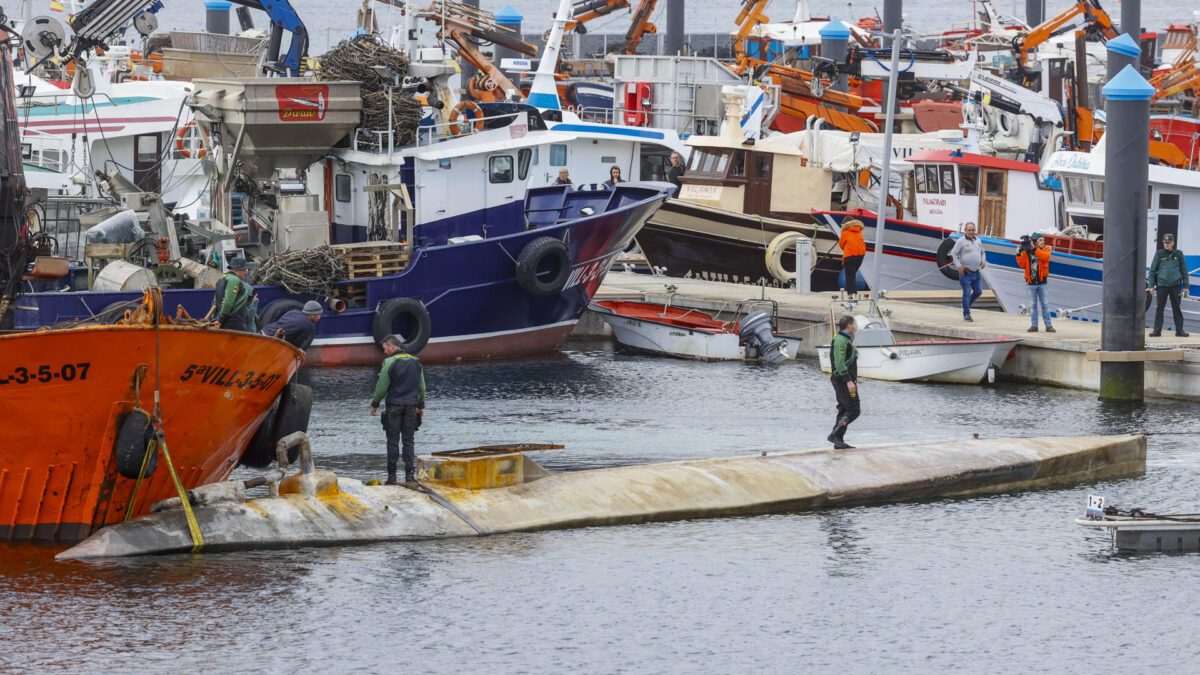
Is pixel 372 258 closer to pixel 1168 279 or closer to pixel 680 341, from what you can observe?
pixel 680 341

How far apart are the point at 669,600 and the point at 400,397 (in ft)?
10.4

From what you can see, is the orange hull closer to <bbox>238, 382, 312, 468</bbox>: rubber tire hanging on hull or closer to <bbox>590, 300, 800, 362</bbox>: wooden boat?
<bbox>238, 382, 312, 468</bbox>: rubber tire hanging on hull

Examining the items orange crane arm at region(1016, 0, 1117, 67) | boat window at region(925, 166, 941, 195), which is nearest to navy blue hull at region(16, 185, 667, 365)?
boat window at region(925, 166, 941, 195)

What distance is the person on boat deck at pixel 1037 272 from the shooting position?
22.5 meters

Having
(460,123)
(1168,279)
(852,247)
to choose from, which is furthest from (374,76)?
(1168,279)

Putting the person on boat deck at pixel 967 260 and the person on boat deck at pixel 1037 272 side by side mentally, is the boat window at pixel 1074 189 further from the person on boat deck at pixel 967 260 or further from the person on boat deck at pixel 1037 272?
the person on boat deck at pixel 1037 272

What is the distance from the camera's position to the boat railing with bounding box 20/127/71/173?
30.3 metres

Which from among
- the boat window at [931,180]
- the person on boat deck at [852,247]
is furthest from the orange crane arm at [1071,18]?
the person on boat deck at [852,247]

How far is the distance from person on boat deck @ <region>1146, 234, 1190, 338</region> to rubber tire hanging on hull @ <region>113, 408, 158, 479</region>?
49.5 feet

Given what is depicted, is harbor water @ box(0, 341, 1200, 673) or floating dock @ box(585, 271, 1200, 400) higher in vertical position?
floating dock @ box(585, 271, 1200, 400)

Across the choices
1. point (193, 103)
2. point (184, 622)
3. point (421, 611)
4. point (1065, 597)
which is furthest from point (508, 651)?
point (193, 103)

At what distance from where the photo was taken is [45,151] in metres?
30.6

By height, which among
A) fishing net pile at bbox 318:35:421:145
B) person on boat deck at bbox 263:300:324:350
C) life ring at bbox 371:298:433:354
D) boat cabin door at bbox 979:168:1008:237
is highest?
fishing net pile at bbox 318:35:421:145

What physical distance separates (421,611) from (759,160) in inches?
847
